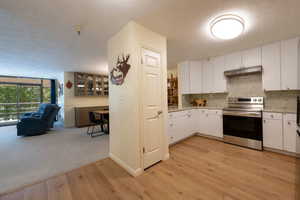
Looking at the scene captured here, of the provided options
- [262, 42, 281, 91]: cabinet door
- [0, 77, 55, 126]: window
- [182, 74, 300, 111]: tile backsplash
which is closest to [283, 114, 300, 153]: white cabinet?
[182, 74, 300, 111]: tile backsplash

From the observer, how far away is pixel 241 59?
3.12m

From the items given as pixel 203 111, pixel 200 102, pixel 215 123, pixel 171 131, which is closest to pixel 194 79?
pixel 200 102

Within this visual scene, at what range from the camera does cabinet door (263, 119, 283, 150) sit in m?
2.52

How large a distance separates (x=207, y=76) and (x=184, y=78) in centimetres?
67

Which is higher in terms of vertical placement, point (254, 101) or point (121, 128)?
point (254, 101)

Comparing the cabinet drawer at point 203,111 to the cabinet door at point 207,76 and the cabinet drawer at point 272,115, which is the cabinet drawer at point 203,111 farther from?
the cabinet drawer at point 272,115

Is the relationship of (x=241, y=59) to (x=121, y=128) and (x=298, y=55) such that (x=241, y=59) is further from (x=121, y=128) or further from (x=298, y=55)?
(x=121, y=128)

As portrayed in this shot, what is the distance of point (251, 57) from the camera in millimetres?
2973

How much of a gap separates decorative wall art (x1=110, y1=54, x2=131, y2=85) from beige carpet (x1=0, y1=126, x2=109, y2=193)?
62.9 inches

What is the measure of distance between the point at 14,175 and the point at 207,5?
375cm

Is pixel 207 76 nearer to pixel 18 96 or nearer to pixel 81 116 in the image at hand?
pixel 81 116

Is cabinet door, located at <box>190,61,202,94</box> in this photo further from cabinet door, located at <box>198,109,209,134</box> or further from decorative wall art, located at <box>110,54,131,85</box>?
decorative wall art, located at <box>110,54,131,85</box>

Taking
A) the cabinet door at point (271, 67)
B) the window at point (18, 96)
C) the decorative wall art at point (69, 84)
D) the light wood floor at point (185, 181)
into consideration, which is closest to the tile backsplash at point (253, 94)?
the cabinet door at point (271, 67)

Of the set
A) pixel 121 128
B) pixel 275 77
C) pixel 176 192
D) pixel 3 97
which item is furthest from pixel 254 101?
pixel 3 97
